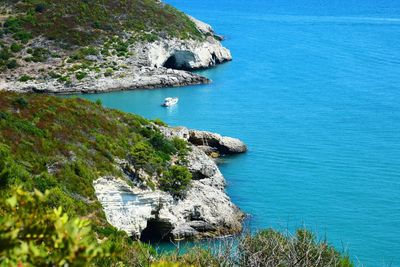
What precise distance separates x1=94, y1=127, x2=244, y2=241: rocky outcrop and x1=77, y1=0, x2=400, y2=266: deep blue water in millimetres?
2157

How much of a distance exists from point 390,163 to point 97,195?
24276 millimetres

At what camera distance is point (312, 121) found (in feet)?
180

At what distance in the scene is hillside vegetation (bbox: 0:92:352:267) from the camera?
616 cm

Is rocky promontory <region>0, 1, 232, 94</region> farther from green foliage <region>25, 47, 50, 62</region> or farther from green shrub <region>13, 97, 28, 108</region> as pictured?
green shrub <region>13, 97, 28, 108</region>

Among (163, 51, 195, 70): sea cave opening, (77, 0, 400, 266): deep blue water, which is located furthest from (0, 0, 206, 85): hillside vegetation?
(77, 0, 400, 266): deep blue water

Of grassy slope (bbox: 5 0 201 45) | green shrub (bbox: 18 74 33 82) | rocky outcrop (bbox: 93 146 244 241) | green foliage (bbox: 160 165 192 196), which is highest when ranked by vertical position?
grassy slope (bbox: 5 0 201 45)

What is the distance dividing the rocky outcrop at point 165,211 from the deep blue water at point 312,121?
216cm

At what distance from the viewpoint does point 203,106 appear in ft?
196

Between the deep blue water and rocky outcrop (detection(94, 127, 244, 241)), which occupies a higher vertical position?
the deep blue water

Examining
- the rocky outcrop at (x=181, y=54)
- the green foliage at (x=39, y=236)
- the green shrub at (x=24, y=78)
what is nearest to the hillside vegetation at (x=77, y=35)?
the green shrub at (x=24, y=78)

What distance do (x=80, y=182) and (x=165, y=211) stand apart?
518 cm

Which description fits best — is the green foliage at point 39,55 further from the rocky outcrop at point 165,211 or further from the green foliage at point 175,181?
the green foliage at point 175,181

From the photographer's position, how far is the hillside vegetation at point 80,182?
6.16 meters

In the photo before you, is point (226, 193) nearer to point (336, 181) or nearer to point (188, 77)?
point (336, 181)
